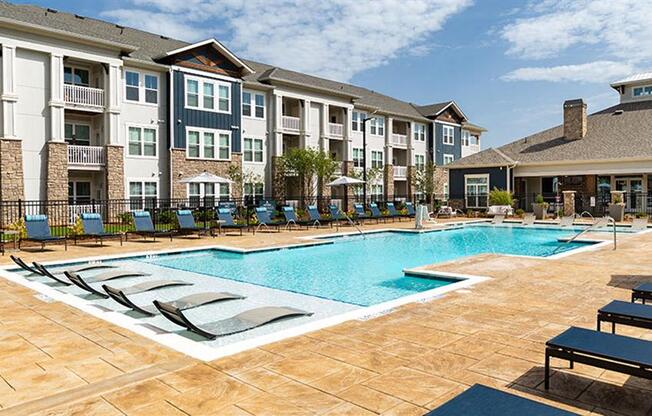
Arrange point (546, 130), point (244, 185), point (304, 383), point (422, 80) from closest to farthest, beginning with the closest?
1. point (304, 383)
2. point (244, 185)
3. point (422, 80)
4. point (546, 130)

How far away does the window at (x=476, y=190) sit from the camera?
109 ft

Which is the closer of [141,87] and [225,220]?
[225,220]

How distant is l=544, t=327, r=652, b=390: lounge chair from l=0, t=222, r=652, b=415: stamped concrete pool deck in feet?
1.11

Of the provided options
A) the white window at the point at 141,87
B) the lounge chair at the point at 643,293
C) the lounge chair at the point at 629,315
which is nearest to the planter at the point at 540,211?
the white window at the point at 141,87

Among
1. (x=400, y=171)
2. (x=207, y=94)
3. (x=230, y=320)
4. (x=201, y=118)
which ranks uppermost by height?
(x=207, y=94)

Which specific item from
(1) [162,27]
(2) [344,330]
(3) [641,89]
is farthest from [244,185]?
(3) [641,89]

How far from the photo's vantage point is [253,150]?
31453 millimetres

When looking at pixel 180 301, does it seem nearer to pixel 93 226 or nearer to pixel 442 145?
pixel 93 226

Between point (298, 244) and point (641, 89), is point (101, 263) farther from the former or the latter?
point (641, 89)

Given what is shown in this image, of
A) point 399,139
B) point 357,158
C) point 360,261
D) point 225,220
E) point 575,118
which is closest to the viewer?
point 360,261

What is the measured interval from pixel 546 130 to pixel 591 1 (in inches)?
951

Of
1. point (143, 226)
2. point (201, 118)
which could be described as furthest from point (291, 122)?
point (143, 226)

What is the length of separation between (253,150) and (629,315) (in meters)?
28.1

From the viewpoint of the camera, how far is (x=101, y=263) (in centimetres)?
1274
